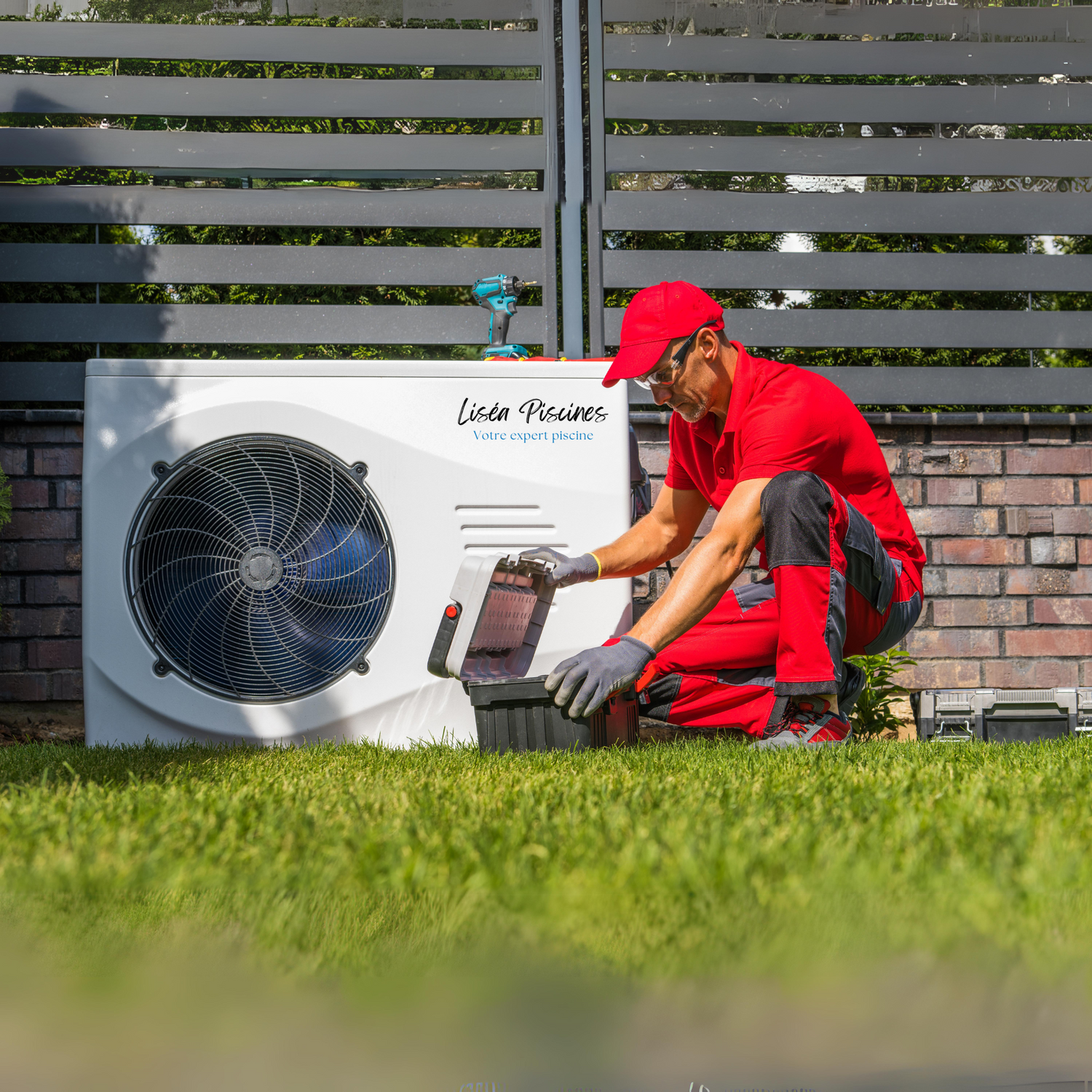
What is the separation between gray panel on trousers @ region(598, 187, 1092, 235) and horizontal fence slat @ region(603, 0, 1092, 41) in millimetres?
581

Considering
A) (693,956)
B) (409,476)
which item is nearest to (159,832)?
(693,956)

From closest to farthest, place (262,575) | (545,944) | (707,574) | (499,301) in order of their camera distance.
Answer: (545,944) < (707,574) < (262,575) < (499,301)

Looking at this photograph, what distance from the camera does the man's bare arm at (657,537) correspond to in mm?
2293

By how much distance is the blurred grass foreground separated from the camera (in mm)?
766

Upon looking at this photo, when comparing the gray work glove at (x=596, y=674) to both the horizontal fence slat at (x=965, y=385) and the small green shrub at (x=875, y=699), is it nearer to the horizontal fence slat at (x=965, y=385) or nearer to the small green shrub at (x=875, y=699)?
the small green shrub at (x=875, y=699)

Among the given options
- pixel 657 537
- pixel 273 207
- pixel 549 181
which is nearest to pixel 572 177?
pixel 549 181

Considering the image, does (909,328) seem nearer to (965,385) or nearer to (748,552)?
(965,385)

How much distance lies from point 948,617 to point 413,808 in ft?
7.91

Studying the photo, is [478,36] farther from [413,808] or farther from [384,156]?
[413,808]

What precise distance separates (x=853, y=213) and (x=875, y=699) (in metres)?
1.60

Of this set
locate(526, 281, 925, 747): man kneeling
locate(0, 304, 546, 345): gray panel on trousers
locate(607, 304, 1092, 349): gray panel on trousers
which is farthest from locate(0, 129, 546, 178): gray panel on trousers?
locate(526, 281, 925, 747): man kneeling

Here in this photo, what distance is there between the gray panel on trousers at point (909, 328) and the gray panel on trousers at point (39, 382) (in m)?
1.75

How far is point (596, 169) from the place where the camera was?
10.8 ft

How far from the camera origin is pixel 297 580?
226 centimetres
